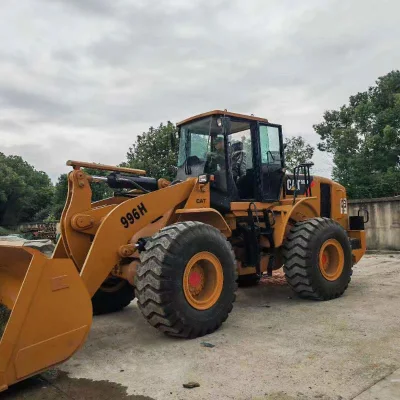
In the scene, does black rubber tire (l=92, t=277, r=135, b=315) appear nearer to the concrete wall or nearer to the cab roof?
the cab roof

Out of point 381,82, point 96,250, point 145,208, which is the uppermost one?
point 381,82

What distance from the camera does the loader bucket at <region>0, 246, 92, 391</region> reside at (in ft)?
10.5

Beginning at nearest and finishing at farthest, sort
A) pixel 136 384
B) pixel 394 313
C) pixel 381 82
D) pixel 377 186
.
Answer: pixel 136 384
pixel 394 313
pixel 377 186
pixel 381 82

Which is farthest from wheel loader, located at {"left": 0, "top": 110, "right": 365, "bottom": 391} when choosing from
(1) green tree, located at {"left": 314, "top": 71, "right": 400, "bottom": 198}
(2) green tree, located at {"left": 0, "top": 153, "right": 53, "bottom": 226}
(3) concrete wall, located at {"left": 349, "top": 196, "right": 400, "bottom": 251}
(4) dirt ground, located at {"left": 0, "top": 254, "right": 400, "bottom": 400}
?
(2) green tree, located at {"left": 0, "top": 153, "right": 53, "bottom": 226}

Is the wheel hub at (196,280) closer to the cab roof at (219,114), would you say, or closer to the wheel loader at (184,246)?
the wheel loader at (184,246)

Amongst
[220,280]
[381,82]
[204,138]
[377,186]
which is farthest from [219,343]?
[381,82]

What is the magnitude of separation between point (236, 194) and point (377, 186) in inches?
452

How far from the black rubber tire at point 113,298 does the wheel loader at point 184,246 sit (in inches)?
0.6

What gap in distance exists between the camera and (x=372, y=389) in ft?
10.3

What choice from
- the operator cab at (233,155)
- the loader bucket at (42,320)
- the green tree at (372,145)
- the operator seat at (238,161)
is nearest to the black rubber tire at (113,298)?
the operator cab at (233,155)

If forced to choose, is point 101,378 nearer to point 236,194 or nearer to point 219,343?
point 219,343

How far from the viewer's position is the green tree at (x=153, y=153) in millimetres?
21906

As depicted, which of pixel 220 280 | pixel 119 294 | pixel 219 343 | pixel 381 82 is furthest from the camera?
pixel 381 82

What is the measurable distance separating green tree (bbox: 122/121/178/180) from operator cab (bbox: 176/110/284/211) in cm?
1455
